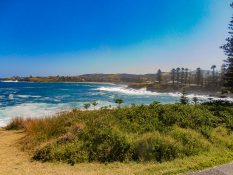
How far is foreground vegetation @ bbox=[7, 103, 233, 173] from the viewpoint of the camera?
10.0 m

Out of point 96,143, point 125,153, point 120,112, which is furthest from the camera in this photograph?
point 120,112

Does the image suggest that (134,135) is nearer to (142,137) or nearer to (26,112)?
(142,137)

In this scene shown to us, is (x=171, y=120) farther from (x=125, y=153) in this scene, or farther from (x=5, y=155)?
(x=5, y=155)

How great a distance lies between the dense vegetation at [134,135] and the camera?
10172 millimetres

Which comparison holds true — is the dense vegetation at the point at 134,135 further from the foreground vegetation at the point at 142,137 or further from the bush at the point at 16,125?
the bush at the point at 16,125

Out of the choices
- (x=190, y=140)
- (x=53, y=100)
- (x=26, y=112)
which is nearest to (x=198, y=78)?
(x=53, y=100)

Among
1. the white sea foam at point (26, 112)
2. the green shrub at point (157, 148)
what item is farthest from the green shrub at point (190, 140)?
the white sea foam at point (26, 112)

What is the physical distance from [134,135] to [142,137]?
48cm

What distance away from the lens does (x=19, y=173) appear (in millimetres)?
9172

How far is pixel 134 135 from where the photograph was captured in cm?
1122

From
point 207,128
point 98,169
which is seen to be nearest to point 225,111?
point 207,128

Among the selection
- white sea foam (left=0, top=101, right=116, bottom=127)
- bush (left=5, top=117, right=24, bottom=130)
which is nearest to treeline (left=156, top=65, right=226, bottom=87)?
white sea foam (left=0, top=101, right=116, bottom=127)

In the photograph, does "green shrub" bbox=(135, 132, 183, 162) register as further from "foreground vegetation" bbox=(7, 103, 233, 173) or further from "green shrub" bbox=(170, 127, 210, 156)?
"green shrub" bbox=(170, 127, 210, 156)

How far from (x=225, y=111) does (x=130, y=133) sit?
18.0 ft
